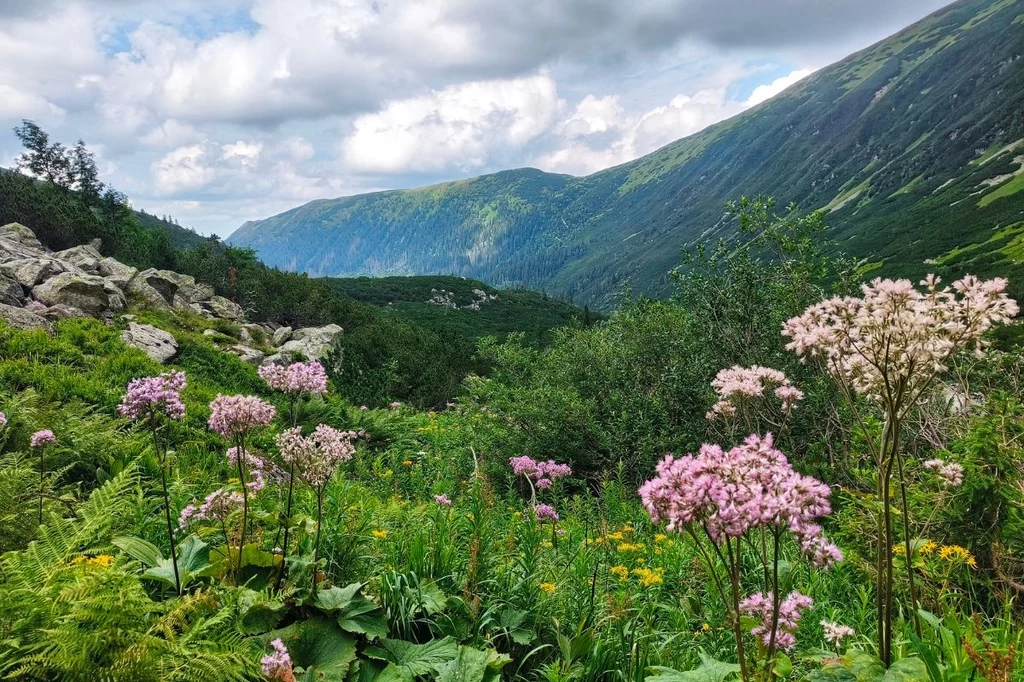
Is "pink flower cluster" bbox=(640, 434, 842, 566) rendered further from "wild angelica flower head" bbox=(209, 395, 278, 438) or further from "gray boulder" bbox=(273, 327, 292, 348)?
"gray boulder" bbox=(273, 327, 292, 348)

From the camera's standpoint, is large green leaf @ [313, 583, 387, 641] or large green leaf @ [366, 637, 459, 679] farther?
large green leaf @ [313, 583, 387, 641]

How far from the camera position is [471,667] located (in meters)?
2.88

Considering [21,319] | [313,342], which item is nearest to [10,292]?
[21,319]

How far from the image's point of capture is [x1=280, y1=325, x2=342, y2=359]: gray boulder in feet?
Answer: 83.7

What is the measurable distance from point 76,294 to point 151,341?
3.56 metres

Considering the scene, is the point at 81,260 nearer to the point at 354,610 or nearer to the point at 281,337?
the point at 281,337

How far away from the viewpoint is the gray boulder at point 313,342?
25516mm

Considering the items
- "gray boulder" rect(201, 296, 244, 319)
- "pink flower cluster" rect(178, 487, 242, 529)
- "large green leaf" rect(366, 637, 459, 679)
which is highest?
"gray boulder" rect(201, 296, 244, 319)

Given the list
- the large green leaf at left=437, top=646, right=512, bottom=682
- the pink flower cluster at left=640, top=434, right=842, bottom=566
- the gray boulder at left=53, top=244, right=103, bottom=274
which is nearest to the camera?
the pink flower cluster at left=640, top=434, right=842, bottom=566

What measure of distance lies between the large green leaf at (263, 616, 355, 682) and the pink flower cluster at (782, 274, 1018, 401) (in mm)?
3078

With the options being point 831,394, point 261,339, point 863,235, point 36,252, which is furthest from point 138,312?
point 863,235

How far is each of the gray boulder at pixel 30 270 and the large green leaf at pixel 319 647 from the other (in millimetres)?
18864

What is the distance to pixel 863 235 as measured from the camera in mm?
122062

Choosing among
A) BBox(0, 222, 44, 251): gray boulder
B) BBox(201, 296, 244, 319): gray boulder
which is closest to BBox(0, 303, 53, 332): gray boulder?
BBox(201, 296, 244, 319): gray boulder
